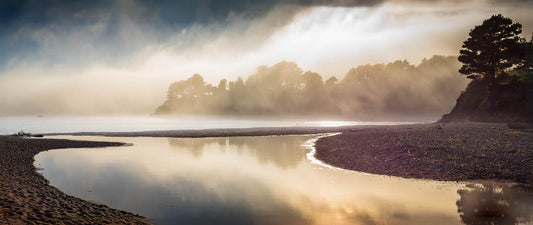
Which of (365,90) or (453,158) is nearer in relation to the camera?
(453,158)

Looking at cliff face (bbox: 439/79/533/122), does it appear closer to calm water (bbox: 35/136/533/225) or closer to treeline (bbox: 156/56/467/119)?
calm water (bbox: 35/136/533/225)

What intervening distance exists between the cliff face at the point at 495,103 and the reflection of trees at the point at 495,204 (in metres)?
40.2

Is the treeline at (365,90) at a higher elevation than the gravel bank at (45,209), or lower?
higher

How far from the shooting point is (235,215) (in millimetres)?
17625

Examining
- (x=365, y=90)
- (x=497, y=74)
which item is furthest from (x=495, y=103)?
(x=365, y=90)

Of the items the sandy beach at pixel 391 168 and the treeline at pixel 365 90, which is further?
the treeline at pixel 365 90

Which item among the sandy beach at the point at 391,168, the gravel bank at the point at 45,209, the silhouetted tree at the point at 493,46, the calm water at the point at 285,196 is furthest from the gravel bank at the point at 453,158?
the silhouetted tree at the point at 493,46

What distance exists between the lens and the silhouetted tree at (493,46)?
61094 millimetres

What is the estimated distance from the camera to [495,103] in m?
59.1

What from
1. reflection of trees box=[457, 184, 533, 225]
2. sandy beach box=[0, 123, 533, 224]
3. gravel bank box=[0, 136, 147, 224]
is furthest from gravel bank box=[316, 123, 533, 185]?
gravel bank box=[0, 136, 147, 224]

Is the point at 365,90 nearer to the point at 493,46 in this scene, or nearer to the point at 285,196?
the point at 493,46

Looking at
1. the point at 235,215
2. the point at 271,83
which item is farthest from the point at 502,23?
the point at 271,83

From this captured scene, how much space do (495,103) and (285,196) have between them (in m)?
53.1

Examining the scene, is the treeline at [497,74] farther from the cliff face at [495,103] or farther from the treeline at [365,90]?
the treeline at [365,90]
